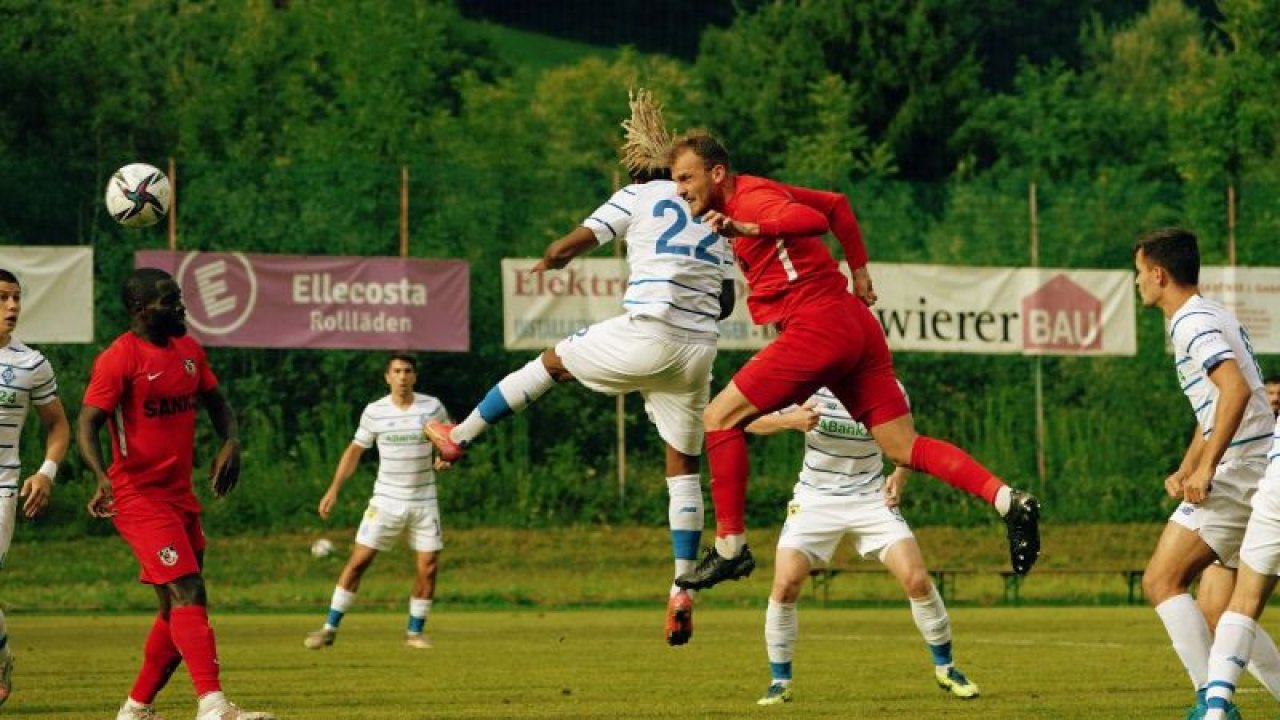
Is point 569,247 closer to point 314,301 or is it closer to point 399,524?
point 399,524

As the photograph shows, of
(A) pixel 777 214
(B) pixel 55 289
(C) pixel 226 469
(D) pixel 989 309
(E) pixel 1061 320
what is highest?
(B) pixel 55 289

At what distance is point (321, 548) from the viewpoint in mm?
27422

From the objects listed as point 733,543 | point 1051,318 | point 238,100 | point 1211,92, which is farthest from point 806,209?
point 238,100

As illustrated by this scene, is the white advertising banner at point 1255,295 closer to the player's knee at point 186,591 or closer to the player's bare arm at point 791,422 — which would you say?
the player's bare arm at point 791,422

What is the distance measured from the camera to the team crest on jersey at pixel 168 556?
11.7 meters

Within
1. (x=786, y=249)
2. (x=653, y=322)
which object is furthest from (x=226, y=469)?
(x=786, y=249)

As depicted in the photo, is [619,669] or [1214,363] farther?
[619,669]

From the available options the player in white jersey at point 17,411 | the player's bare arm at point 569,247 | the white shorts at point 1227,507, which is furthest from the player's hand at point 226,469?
the white shorts at point 1227,507

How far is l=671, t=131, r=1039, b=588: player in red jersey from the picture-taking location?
11406 mm

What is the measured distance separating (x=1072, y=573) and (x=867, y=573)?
2.64m

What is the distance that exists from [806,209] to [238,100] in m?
48.1

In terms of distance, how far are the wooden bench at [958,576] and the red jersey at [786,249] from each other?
13562 mm

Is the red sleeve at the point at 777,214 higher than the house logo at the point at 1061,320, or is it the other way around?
the house logo at the point at 1061,320

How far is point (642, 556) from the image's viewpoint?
2841 cm
